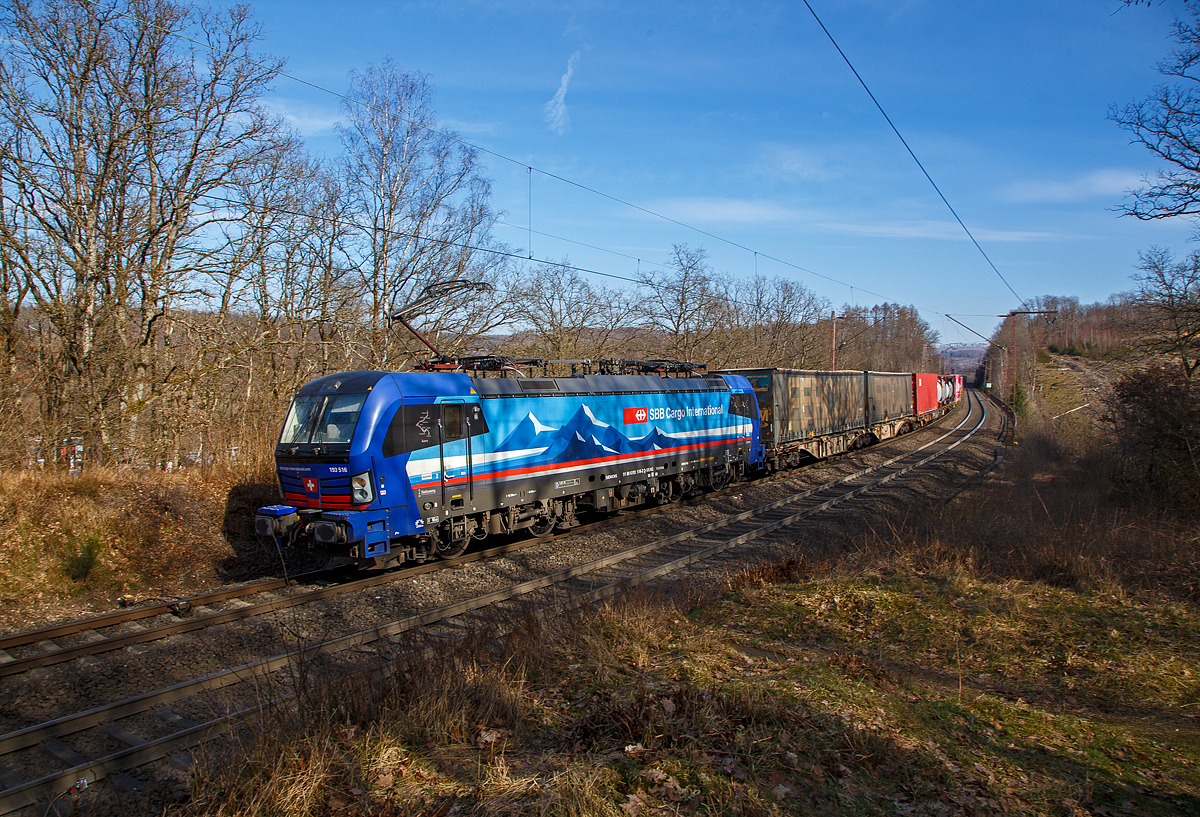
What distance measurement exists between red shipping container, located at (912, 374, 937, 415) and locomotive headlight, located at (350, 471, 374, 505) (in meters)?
35.9

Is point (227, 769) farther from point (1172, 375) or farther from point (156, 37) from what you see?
point (1172, 375)

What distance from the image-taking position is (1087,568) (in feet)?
27.8

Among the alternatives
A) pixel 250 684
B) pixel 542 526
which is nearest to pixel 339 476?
pixel 250 684

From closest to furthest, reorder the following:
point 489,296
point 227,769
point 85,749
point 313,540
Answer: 1. point 227,769
2. point 85,749
3. point 313,540
4. point 489,296

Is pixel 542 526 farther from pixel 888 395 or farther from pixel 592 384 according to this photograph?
pixel 888 395

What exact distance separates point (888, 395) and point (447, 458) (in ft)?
91.3

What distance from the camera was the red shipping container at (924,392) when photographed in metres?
38.5

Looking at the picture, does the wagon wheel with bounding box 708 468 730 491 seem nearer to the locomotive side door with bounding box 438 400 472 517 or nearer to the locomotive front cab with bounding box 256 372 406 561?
the locomotive side door with bounding box 438 400 472 517

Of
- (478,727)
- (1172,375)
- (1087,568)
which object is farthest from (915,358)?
(478,727)

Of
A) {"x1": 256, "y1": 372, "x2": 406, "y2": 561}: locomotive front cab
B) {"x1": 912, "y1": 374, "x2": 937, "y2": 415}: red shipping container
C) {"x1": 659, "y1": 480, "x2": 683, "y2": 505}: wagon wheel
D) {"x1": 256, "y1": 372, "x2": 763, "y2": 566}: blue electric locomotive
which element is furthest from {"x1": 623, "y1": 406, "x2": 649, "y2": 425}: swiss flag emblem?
{"x1": 912, "y1": 374, "x2": 937, "y2": 415}: red shipping container

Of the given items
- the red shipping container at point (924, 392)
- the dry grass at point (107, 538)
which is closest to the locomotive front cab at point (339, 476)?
the dry grass at point (107, 538)

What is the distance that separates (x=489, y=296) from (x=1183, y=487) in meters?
18.5

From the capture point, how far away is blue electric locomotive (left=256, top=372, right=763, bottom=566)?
9.34 meters

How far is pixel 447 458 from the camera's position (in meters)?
10.3
